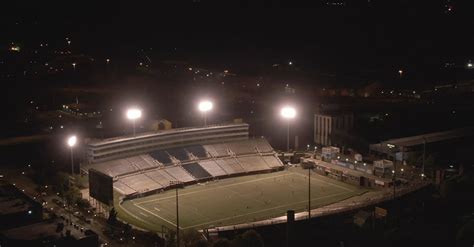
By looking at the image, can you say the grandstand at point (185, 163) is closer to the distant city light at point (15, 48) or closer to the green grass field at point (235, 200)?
the green grass field at point (235, 200)

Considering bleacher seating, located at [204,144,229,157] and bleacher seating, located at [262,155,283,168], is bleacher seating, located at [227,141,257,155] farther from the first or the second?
bleacher seating, located at [262,155,283,168]

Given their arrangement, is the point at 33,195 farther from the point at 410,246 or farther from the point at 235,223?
the point at 410,246

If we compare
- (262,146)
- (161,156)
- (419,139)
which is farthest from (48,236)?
(419,139)

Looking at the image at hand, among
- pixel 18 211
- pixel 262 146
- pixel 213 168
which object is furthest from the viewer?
pixel 262 146

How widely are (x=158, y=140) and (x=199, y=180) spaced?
14.4 feet

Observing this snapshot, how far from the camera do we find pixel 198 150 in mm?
39219

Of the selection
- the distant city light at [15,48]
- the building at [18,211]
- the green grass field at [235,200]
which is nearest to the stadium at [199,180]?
the green grass field at [235,200]

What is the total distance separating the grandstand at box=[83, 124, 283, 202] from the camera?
3378 cm

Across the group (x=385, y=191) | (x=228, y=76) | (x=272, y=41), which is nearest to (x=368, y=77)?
(x=228, y=76)

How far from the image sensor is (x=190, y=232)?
22.8m

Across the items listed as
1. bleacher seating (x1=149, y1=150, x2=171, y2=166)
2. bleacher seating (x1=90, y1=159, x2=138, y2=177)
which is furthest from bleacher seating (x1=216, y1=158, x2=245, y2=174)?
bleacher seating (x1=90, y1=159, x2=138, y2=177)

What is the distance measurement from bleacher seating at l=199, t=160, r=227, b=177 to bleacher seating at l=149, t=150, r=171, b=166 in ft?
7.74

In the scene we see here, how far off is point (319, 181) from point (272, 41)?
76173mm

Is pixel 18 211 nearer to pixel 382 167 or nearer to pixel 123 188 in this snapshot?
pixel 123 188
